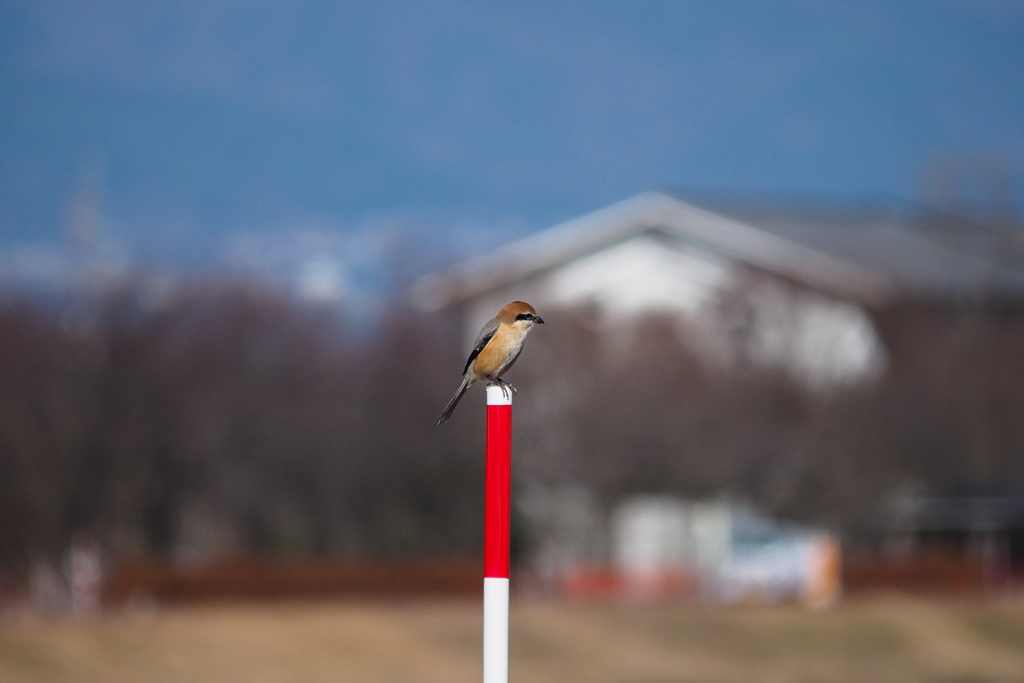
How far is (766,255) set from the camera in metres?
44.6

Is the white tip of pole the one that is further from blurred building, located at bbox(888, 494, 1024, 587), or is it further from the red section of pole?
blurred building, located at bbox(888, 494, 1024, 587)

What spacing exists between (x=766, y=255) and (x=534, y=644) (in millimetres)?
24887

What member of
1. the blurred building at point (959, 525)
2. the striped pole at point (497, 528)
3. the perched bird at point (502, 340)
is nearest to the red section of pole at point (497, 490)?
the striped pole at point (497, 528)

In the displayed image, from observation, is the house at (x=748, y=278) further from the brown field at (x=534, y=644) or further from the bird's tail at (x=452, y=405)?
the bird's tail at (x=452, y=405)

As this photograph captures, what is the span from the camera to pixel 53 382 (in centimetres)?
3319

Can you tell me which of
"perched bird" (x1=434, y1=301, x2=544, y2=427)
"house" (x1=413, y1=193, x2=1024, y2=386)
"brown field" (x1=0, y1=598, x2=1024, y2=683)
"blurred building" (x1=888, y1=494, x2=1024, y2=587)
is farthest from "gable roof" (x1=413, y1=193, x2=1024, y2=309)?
"perched bird" (x1=434, y1=301, x2=544, y2=427)

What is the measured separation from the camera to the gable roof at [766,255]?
44.2m

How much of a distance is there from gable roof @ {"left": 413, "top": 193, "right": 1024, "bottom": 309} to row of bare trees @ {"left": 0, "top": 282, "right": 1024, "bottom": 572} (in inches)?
55.5

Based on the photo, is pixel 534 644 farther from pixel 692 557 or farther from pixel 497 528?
pixel 497 528

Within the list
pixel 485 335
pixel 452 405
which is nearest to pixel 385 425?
pixel 485 335

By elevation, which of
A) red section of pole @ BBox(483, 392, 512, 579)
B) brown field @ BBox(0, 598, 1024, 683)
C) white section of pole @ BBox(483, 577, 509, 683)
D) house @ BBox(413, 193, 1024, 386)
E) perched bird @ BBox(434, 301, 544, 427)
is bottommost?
brown field @ BBox(0, 598, 1024, 683)

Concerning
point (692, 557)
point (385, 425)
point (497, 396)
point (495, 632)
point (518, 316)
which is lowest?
point (495, 632)

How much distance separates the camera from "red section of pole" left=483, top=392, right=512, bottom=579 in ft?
15.1

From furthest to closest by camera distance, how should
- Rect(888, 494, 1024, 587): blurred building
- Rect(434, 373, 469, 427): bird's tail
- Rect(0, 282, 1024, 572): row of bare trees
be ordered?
Rect(888, 494, 1024, 587): blurred building, Rect(0, 282, 1024, 572): row of bare trees, Rect(434, 373, 469, 427): bird's tail
